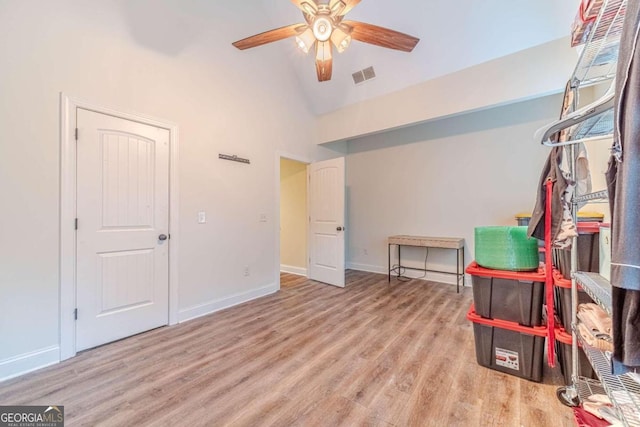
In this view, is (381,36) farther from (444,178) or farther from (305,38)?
(444,178)

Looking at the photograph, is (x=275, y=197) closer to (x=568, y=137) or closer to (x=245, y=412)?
(x=245, y=412)

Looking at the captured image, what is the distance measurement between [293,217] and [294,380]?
3.63 m

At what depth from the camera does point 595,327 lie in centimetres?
125

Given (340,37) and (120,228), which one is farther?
(120,228)

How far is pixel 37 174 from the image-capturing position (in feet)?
6.68

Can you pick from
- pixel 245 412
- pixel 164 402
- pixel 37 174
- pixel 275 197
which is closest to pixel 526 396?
pixel 245 412

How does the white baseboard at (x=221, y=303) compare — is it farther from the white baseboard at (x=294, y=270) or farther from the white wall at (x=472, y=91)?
the white wall at (x=472, y=91)

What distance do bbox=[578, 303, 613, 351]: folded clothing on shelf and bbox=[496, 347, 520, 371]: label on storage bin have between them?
61cm

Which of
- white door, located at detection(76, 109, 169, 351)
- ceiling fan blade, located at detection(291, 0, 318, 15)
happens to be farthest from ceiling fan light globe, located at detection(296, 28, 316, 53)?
white door, located at detection(76, 109, 169, 351)

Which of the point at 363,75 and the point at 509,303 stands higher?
the point at 363,75

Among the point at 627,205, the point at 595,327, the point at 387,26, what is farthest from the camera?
the point at 387,26

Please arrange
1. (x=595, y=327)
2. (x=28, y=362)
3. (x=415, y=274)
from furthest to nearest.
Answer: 1. (x=415, y=274)
2. (x=28, y=362)
3. (x=595, y=327)

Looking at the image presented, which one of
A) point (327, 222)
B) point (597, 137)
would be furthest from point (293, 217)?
point (597, 137)

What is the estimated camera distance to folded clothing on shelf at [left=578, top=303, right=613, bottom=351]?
116cm
